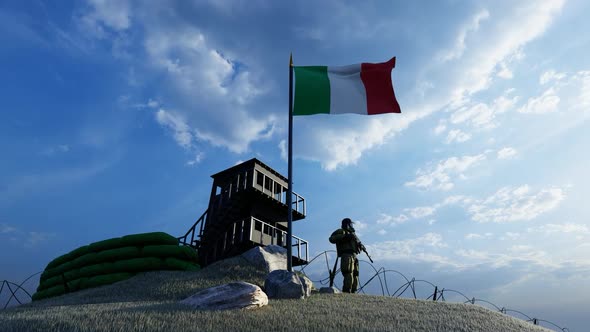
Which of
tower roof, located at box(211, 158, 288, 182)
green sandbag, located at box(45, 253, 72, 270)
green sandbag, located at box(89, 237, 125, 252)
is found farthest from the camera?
tower roof, located at box(211, 158, 288, 182)

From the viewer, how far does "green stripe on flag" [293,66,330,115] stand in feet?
44.6

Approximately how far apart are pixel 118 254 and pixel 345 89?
1008cm

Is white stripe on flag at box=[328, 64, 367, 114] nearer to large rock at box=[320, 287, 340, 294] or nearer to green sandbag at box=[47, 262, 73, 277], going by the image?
large rock at box=[320, 287, 340, 294]

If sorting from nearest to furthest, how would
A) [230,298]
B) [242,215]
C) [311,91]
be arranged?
[230,298], [311,91], [242,215]

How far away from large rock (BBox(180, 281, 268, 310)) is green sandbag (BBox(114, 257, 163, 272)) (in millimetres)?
5176

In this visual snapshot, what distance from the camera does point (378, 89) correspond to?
47.2ft

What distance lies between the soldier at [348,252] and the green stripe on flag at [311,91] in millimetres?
4123

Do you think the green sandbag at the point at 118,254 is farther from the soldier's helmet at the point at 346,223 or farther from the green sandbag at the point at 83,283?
the soldier's helmet at the point at 346,223

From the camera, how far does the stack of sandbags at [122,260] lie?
14320 mm

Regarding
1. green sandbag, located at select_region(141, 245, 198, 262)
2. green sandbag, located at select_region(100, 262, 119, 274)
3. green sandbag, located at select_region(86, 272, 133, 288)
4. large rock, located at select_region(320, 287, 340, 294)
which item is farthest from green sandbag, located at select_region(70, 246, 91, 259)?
large rock, located at select_region(320, 287, 340, 294)

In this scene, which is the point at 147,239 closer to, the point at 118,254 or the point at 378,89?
the point at 118,254

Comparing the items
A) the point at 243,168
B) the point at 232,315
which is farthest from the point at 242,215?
the point at 232,315

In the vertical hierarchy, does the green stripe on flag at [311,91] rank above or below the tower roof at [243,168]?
below

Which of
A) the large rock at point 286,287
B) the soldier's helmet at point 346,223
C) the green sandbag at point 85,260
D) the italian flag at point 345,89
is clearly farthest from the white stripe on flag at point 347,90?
the green sandbag at point 85,260
